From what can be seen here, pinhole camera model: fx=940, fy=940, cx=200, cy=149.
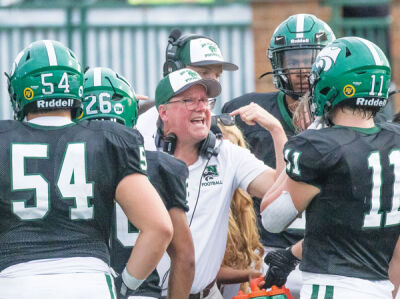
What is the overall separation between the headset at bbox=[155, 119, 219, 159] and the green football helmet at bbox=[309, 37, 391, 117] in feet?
4.02

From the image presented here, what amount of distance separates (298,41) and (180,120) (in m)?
0.98

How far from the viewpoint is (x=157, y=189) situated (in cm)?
459

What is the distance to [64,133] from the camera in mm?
4004

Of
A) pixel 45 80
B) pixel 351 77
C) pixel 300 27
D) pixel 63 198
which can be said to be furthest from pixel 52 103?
pixel 300 27

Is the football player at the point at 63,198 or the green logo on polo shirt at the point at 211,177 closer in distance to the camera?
the football player at the point at 63,198

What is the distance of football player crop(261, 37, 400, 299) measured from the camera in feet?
13.3

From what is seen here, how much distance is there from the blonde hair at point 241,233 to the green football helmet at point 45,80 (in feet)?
5.79

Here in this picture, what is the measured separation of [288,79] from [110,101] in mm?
1464

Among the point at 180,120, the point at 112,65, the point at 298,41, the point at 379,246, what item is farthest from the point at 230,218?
the point at 112,65

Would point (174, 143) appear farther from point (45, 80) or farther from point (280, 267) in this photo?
point (45, 80)

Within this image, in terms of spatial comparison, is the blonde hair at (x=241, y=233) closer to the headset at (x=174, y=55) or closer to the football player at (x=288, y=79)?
the football player at (x=288, y=79)

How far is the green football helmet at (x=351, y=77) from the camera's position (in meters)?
4.18

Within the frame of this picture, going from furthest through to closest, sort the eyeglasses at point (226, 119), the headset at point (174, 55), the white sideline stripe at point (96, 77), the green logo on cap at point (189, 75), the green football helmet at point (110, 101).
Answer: the headset at point (174, 55) → the eyeglasses at point (226, 119) → the green logo on cap at point (189, 75) → the white sideline stripe at point (96, 77) → the green football helmet at point (110, 101)

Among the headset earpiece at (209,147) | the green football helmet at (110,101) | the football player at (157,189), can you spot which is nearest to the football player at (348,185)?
the football player at (157,189)
